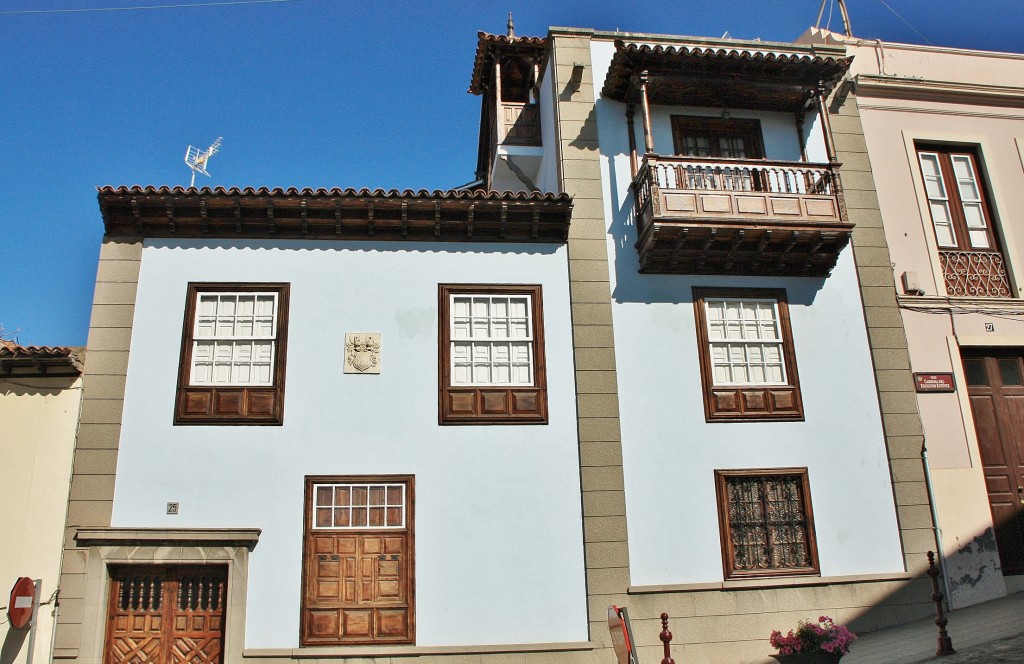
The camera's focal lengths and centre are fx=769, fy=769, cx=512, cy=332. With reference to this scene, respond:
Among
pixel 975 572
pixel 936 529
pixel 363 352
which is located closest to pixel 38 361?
pixel 363 352

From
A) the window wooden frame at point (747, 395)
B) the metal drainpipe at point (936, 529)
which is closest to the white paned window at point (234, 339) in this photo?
the window wooden frame at point (747, 395)

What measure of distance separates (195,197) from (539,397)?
220 inches

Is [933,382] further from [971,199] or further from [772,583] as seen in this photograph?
[772,583]

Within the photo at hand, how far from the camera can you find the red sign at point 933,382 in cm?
1160

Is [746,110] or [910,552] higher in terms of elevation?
[746,110]

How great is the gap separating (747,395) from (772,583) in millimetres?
2584

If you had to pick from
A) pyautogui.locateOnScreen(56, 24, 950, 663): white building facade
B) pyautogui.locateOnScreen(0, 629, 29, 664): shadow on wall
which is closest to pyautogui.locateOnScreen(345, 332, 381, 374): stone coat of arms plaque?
pyautogui.locateOnScreen(56, 24, 950, 663): white building facade

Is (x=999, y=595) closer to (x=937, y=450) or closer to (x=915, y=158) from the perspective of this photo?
(x=937, y=450)

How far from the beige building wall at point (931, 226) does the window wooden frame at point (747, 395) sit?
206 centimetres

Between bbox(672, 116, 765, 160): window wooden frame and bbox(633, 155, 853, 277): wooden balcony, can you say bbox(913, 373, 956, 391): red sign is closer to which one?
bbox(633, 155, 853, 277): wooden balcony

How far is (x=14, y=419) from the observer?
10.0 m

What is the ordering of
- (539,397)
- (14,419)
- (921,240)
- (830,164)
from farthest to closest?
(921,240)
(830,164)
(539,397)
(14,419)

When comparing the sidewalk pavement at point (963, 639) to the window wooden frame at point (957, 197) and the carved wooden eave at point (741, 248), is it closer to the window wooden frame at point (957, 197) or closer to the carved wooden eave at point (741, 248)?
the carved wooden eave at point (741, 248)

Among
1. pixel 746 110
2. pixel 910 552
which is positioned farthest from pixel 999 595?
pixel 746 110
